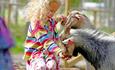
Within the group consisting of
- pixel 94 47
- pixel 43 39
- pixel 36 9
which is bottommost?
pixel 94 47

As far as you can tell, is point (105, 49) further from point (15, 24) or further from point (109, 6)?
point (109, 6)

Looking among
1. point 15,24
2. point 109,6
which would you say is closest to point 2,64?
point 15,24

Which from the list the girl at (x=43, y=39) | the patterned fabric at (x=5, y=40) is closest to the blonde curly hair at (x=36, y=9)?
the girl at (x=43, y=39)

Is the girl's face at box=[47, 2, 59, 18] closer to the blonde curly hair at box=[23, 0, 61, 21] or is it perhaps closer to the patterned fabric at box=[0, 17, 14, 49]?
the blonde curly hair at box=[23, 0, 61, 21]

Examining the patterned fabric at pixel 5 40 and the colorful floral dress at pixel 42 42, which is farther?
the colorful floral dress at pixel 42 42

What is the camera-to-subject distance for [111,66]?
206 inches

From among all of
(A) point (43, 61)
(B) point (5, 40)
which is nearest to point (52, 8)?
(A) point (43, 61)

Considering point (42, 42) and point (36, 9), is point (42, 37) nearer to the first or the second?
point (42, 42)

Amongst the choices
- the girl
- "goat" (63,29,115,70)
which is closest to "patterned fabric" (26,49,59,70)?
the girl

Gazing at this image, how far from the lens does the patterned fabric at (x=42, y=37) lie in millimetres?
5137

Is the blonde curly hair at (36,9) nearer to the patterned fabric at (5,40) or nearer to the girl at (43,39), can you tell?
the girl at (43,39)

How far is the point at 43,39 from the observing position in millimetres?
5160

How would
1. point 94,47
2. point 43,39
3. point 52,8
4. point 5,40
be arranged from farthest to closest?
1. point 94,47
2. point 52,8
3. point 43,39
4. point 5,40

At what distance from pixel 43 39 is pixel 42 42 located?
0.04m
